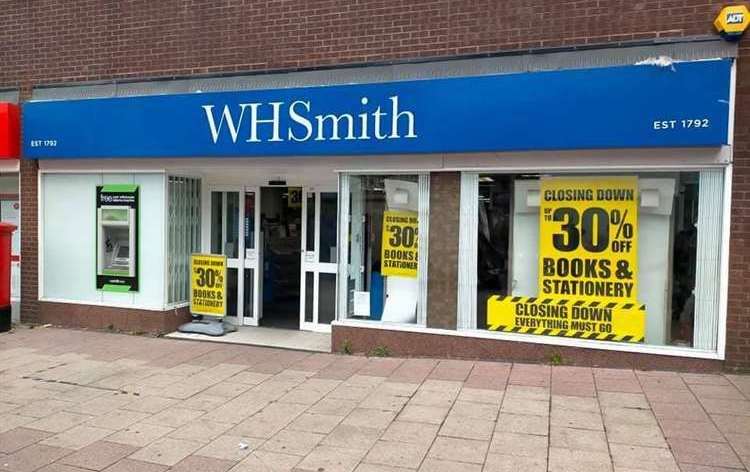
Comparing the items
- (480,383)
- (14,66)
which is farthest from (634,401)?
(14,66)

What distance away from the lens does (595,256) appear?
6.67 m

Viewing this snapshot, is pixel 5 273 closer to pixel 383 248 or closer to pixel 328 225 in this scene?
pixel 328 225

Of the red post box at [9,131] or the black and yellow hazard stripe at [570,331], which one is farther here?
the red post box at [9,131]

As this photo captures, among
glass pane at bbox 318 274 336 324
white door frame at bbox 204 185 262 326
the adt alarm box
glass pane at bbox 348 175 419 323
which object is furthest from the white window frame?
the adt alarm box

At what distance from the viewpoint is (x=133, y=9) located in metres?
8.54

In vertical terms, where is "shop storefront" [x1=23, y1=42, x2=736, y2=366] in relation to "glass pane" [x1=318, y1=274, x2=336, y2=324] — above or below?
above

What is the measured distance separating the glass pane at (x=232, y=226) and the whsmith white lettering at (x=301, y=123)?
1452 mm

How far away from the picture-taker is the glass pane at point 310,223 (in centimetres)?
874

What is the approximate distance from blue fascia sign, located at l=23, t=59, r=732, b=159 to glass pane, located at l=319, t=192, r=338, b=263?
126 centimetres

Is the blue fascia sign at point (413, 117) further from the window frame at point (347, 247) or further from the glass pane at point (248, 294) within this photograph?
the glass pane at point (248, 294)

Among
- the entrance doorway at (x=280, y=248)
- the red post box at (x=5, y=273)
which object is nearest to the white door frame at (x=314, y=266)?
the entrance doorway at (x=280, y=248)

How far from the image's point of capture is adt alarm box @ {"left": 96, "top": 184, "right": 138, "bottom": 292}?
8.64m

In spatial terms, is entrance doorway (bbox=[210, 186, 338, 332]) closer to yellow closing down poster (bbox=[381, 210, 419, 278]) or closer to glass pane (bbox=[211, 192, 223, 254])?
glass pane (bbox=[211, 192, 223, 254])

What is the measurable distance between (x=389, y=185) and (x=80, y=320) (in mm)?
4899
